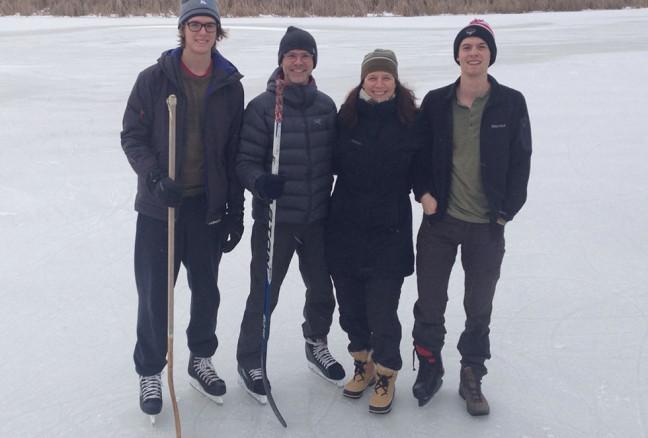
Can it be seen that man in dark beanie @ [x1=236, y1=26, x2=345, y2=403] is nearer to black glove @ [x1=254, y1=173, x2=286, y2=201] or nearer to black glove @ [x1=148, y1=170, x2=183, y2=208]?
black glove @ [x1=254, y1=173, x2=286, y2=201]

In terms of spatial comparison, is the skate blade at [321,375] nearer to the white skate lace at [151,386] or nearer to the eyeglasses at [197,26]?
the white skate lace at [151,386]

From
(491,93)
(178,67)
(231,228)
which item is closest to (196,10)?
(178,67)

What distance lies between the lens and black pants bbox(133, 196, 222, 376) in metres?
2.64

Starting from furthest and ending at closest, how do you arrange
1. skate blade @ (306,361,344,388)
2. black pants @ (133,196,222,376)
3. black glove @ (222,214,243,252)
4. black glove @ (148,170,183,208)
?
skate blade @ (306,361,344,388)
black glove @ (222,214,243,252)
black pants @ (133,196,222,376)
black glove @ (148,170,183,208)

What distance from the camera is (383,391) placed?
2754 mm

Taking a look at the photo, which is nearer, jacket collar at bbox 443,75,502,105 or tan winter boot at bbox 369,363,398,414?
jacket collar at bbox 443,75,502,105

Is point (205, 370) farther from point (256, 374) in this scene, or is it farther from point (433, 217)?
point (433, 217)

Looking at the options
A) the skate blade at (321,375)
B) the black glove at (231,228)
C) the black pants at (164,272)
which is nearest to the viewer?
the black pants at (164,272)

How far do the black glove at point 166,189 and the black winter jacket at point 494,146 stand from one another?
2.62ft

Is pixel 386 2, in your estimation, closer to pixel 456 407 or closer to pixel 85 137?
pixel 85 137

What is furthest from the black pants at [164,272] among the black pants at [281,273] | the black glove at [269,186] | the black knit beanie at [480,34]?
the black knit beanie at [480,34]

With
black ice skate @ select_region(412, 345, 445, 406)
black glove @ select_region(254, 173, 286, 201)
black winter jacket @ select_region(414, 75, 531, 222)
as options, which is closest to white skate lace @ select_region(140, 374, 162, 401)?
black glove @ select_region(254, 173, 286, 201)

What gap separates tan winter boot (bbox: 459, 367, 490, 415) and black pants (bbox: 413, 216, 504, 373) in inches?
1.4

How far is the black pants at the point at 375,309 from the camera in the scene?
2.73m
